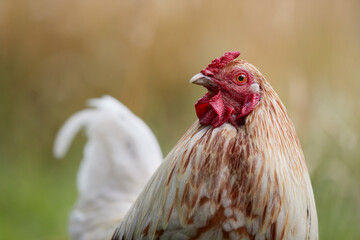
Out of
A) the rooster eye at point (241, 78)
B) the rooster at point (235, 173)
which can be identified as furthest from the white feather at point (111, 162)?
the rooster eye at point (241, 78)

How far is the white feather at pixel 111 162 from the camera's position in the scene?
94.2 inches

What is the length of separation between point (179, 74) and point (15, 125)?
5.16ft

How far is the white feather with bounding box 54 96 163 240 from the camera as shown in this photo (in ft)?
7.85

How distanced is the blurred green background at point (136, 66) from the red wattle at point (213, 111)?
2.20 m

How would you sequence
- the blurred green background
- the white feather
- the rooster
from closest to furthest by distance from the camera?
the rooster
the white feather
the blurred green background

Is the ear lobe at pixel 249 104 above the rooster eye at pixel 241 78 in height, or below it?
below

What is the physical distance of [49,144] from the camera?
4320 millimetres

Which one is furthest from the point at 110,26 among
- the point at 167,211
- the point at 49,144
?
the point at 167,211

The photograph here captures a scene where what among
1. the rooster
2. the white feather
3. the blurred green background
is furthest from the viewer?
the blurred green background

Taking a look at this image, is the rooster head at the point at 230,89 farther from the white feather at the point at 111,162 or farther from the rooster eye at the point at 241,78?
the white feather at the point at 111,162

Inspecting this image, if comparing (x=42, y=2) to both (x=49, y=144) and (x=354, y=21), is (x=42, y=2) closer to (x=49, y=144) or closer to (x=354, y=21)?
(x=49, y=144)

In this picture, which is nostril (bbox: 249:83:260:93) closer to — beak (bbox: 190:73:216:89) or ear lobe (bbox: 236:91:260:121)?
ear lobe (bbox: 236:91:260:121)

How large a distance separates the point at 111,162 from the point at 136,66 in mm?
1920

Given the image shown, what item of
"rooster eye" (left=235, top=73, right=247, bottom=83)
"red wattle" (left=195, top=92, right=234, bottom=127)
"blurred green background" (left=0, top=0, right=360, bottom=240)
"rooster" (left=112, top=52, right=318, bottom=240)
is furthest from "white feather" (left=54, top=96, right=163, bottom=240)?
"blurred green background" (left=0, top=0, right=360, bottom=240)
